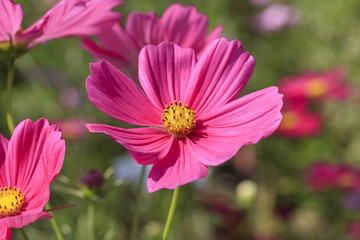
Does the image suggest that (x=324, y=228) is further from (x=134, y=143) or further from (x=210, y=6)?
(x=134, y=143)

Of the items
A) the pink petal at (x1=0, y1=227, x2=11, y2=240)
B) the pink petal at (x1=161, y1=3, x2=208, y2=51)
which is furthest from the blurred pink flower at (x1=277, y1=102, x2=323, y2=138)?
the pink petal at (x1=0, y1=227, x2=11, y2=240)

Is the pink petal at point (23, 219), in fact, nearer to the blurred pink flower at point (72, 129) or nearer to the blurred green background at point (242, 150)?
the blurred green background at point (242, 150)

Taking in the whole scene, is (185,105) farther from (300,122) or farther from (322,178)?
(300,122)

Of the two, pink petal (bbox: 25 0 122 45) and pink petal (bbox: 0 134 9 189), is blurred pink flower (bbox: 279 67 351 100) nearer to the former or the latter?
pink petal (bbox: 25 0 122 45)

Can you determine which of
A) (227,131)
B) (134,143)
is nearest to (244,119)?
(227,131)

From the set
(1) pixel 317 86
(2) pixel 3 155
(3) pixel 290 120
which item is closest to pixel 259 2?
(1) pixel 317 86
